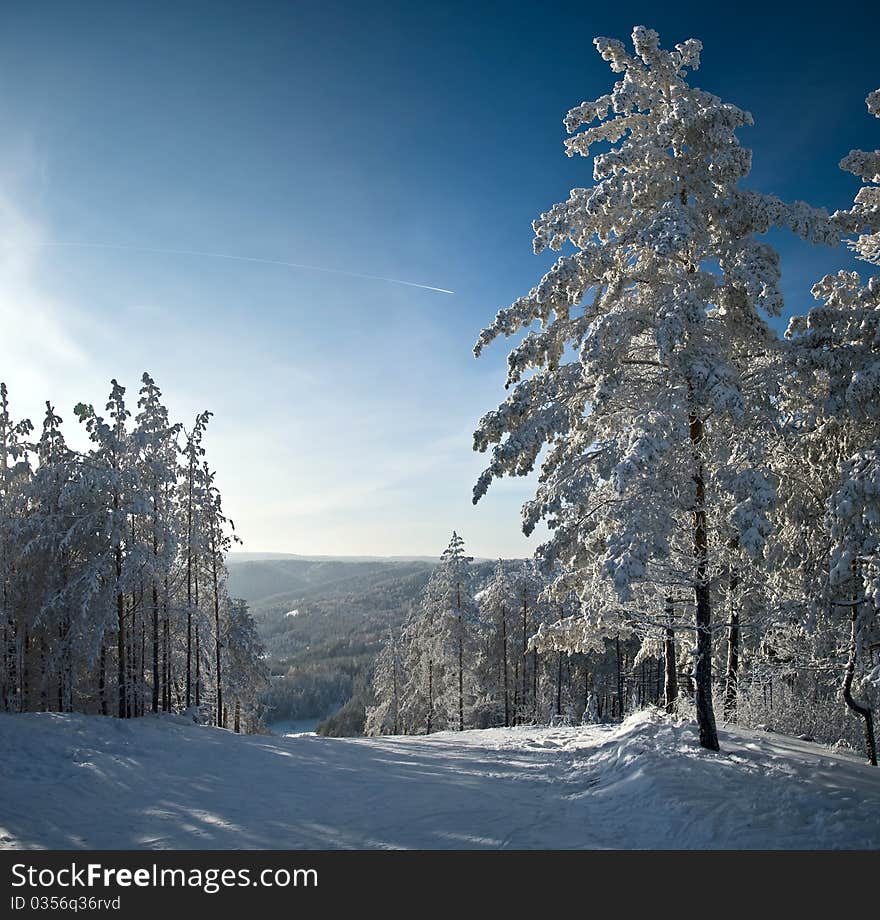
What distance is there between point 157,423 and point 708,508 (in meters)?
19.3

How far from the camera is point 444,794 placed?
30.4 ft

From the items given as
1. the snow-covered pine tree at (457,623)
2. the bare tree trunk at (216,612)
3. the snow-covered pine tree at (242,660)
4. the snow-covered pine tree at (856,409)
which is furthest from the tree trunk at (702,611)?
the snow-covered pine tree at (242,660)

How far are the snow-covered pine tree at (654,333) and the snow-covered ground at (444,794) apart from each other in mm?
1703

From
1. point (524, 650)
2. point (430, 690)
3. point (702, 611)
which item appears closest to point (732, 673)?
point (702, 611)

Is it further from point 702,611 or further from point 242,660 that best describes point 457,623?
point 702,611

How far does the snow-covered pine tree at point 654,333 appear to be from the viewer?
26.5 ft

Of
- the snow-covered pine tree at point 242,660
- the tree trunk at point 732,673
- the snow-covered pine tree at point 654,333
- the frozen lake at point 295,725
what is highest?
the snow-covered pine tree at point 654,333

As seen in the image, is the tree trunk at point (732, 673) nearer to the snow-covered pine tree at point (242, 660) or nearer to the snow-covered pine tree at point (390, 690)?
the snow-covered pine tree at point (242, 660)

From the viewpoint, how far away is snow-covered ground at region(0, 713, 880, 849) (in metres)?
6.98

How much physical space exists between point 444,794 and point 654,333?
29.2 feet

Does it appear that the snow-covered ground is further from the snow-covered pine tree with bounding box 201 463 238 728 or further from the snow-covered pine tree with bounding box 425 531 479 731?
the snow-covered pine tree with bounding box 425 531 479 731
